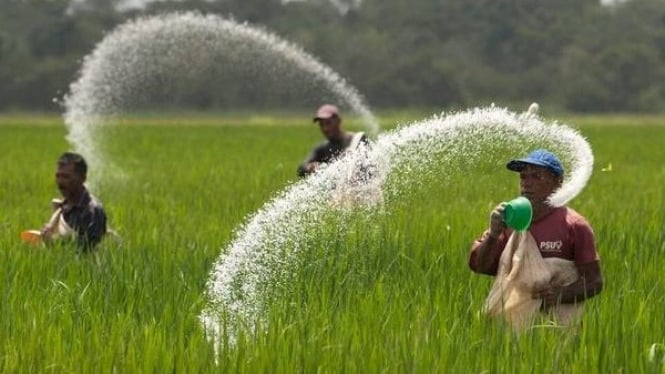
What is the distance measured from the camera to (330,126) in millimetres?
8312

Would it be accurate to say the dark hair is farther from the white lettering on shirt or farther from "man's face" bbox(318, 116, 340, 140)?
the white lettering on shirt

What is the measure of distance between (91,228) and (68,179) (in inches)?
10.5

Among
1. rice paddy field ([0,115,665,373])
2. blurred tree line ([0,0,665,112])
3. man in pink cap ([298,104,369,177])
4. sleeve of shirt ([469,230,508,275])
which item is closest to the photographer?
rice paddy field ([0,115,665,373])

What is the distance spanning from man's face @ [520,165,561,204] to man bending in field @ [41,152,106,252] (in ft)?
8.61

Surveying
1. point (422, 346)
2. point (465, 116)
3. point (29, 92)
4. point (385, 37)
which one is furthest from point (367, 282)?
point (385, 37)

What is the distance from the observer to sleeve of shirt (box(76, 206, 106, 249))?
20.7ft

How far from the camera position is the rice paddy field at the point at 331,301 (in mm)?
3848

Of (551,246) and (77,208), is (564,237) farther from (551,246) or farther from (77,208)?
(77,208)

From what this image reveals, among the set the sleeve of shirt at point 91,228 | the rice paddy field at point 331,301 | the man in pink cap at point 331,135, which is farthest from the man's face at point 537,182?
the man in pink cap at point 331,135

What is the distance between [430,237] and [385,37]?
6103 cm

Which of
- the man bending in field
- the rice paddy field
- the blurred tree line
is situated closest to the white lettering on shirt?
the rice paddy field

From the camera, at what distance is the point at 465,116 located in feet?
15.3

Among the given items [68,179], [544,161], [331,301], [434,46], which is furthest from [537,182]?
[434,46]

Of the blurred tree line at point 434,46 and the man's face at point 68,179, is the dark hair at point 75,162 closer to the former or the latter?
the man's face at point 68,179
